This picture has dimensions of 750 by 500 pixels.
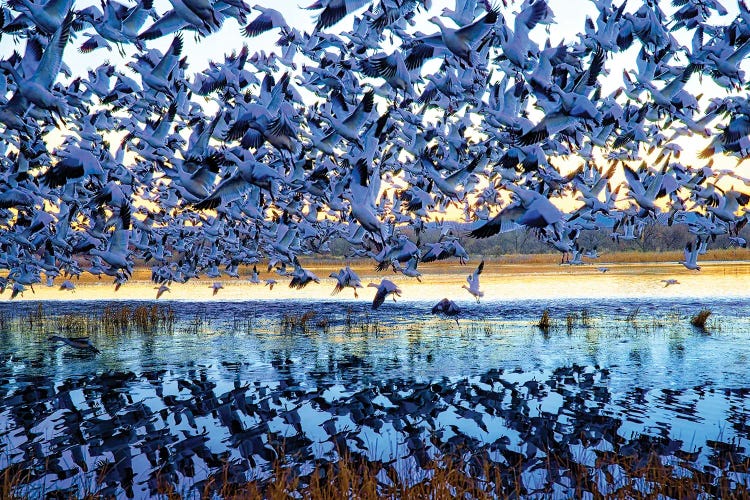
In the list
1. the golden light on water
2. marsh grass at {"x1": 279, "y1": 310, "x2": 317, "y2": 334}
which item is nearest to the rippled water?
marsh grass at {"x1": 279, "y1": 310, "x2": 317, "y2": 334}

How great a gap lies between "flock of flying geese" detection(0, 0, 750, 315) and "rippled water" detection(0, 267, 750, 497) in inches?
116

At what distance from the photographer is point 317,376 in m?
16.6

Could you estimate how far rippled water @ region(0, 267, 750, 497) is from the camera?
36.9 feet

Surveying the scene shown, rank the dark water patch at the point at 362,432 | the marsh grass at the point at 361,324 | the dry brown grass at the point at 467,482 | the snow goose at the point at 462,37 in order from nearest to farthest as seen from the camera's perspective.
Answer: the dry brown grass at the point at 467,482, the dark water patch at the point at 362,432, the snow goose at the point at 462,37, the marsh grass at the point at 361,324

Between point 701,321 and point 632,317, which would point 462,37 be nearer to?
point 701,321

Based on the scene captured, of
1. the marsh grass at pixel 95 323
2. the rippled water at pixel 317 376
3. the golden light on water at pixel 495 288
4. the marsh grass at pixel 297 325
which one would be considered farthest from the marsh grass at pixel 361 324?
the marsh grass at pixel 95 323

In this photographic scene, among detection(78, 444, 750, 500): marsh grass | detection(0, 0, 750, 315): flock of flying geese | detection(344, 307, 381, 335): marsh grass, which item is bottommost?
detection(78, 444, 750, 500): marsh grass

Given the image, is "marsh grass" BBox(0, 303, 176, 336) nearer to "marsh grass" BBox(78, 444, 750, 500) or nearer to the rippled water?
the rippled water

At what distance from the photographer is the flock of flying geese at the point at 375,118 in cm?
1055

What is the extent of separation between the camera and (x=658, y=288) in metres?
40.6

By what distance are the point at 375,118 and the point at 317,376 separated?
6.16 metres

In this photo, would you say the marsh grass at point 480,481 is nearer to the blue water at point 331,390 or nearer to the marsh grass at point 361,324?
the blue water at point 331,390

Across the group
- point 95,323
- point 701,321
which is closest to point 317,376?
point 95,323

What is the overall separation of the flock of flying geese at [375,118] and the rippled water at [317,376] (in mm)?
2939
